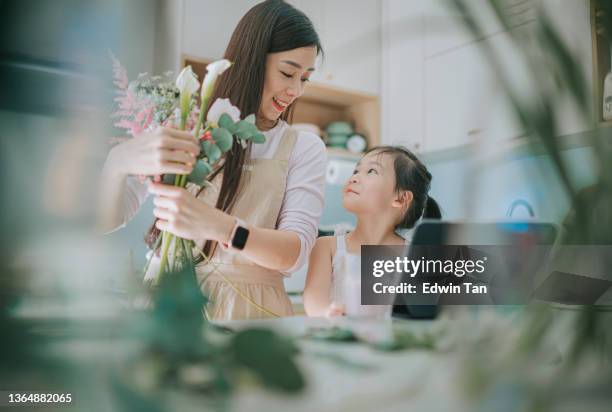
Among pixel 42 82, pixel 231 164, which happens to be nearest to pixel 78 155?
pixel 42 82

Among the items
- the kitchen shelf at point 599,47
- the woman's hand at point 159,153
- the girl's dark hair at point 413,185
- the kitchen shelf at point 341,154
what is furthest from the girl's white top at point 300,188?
the kitchen shelf at point 341,154

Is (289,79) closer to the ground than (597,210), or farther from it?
farther from it

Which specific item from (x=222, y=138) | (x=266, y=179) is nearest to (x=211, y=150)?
(x=222, y=138)

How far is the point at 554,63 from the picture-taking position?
0.16 m

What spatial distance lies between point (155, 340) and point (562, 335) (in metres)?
0.14

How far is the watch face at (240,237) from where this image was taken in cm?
63

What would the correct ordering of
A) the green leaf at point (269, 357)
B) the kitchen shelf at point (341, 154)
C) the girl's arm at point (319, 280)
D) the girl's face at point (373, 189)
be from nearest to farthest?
the green leaf at point (269, 357)
the girl's arm at point (319, 280)
the girl's face at point (373, 189)
the kitchen shelf at point (341, 154)

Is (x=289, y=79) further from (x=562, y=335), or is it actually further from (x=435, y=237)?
(x=562, y=335)

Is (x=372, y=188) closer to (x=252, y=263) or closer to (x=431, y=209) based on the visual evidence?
(x=431, y=209)

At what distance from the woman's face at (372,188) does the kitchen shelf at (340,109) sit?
4.09ft

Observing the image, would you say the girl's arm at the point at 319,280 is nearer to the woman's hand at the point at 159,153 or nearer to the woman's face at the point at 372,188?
the woman's face at the point at 372,188

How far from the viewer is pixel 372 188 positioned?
1.21m

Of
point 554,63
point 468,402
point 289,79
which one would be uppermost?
point 289,79

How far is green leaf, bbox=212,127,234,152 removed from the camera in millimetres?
498
